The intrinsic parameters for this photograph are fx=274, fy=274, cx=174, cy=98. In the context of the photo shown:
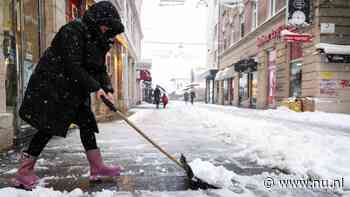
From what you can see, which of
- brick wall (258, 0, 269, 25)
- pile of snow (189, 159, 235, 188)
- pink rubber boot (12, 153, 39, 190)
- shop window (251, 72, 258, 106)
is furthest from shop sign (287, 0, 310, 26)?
pink rubber boot (12, 153, 39, 190)

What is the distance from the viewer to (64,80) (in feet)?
8.35

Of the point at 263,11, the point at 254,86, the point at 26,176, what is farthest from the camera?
the point at 254,86

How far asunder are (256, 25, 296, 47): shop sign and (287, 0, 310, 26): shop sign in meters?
1.34

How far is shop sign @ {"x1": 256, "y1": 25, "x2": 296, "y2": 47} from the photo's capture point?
15779 millimetres

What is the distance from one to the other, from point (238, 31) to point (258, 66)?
7721mm

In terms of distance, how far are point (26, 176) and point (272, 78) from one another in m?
17.7

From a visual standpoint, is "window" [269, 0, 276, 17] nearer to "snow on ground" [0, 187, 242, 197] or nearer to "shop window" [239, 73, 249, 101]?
"shop window" [239, 73, 249, 101]

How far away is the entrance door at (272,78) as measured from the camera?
1753 cm

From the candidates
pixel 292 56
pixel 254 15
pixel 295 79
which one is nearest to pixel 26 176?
pixel 295 79

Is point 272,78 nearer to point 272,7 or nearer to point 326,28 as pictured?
point 272,7

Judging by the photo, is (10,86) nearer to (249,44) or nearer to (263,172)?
(263,172)

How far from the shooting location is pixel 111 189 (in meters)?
2.54

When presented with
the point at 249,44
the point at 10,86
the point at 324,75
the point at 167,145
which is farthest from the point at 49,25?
the point at 249,44

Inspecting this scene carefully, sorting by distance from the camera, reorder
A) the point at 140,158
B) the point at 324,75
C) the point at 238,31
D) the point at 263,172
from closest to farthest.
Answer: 1. the point at 263,172
2. the point at 140,158
3. the point at 324,75
4. the point at 238,31
